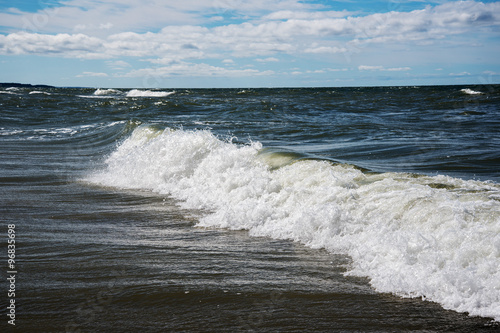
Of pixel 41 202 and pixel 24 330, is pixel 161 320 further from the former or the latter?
pixel 41 202

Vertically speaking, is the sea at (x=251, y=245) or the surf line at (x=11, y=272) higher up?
the sea at (x=251, y=245)

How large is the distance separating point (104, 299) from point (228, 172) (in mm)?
5038

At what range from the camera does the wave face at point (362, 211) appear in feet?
13.8

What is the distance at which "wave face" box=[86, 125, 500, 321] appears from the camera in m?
4.21

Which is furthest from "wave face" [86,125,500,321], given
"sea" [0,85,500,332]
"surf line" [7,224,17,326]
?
"surf line" [7,224,17,326]

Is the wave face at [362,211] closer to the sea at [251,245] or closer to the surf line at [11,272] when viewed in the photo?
the sea at [251,245]

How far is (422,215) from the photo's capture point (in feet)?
17.7

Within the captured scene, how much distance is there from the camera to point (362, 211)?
602 cm

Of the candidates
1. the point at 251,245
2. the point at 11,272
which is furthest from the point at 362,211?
the point at 11,272

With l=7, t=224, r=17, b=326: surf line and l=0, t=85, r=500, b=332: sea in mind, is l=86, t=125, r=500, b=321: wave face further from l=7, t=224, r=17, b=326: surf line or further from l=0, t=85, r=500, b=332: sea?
l=7, t=224, r=17, b=326: surf line

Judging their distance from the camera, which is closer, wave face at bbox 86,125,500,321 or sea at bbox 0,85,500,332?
sea at bbox 0,85,500,332

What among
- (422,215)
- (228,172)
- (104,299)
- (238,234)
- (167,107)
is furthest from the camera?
(167,107)

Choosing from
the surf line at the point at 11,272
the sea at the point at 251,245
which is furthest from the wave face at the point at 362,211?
the surf line at the point at 11,272

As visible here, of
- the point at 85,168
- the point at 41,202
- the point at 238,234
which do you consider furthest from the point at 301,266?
the point at 85,168
